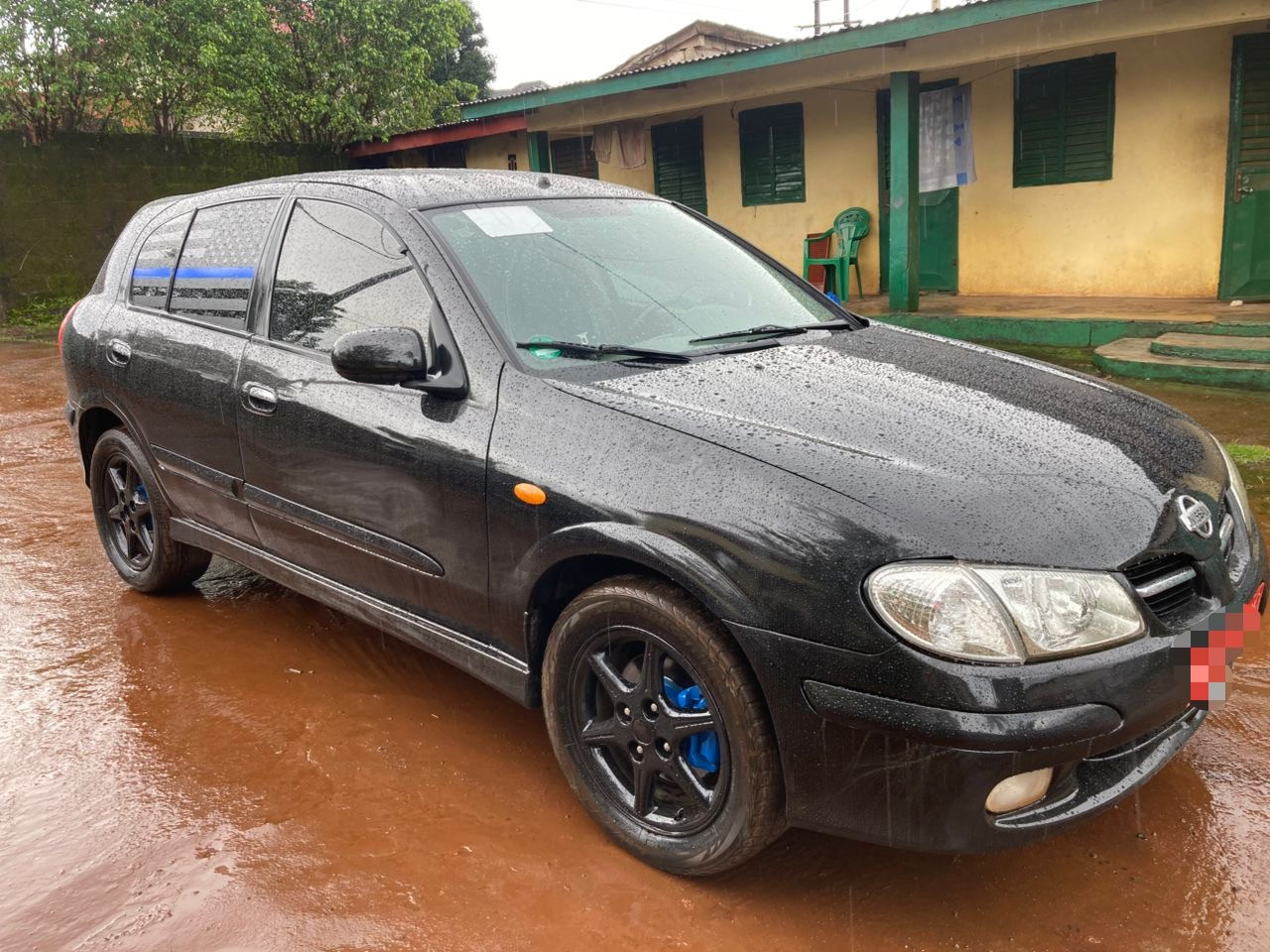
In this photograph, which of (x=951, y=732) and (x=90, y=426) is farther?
(x=90, y=426)

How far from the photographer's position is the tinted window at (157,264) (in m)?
4.09

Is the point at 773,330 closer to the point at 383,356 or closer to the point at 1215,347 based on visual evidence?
the point at 383,356

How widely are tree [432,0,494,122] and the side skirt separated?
1255 inches

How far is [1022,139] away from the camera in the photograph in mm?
10469

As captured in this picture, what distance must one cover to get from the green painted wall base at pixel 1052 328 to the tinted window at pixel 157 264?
6.32m

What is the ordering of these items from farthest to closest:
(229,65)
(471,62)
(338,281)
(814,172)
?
(471,62) → (229,65) → (814,172) → (338,281)

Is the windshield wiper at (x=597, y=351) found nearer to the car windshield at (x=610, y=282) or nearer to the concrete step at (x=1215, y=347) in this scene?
the car windshield at (x=610, y=282)

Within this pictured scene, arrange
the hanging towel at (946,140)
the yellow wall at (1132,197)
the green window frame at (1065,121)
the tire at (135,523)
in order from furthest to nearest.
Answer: the hanging towel at (946,140)
the green window frame at (1065,121)
the yellow wall at (1132,197)
the tire at (135,523)

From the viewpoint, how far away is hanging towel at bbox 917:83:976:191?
10742mm

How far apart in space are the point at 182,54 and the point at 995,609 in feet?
52.2

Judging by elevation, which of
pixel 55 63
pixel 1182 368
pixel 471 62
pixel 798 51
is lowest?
pixel 1182 368

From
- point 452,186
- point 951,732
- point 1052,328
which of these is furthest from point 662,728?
point 1052,328

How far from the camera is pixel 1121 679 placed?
6.77 feet

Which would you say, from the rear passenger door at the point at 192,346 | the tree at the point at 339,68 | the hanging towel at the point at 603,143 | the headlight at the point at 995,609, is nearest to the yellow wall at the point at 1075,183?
the hanging towel at the point at 603,143
